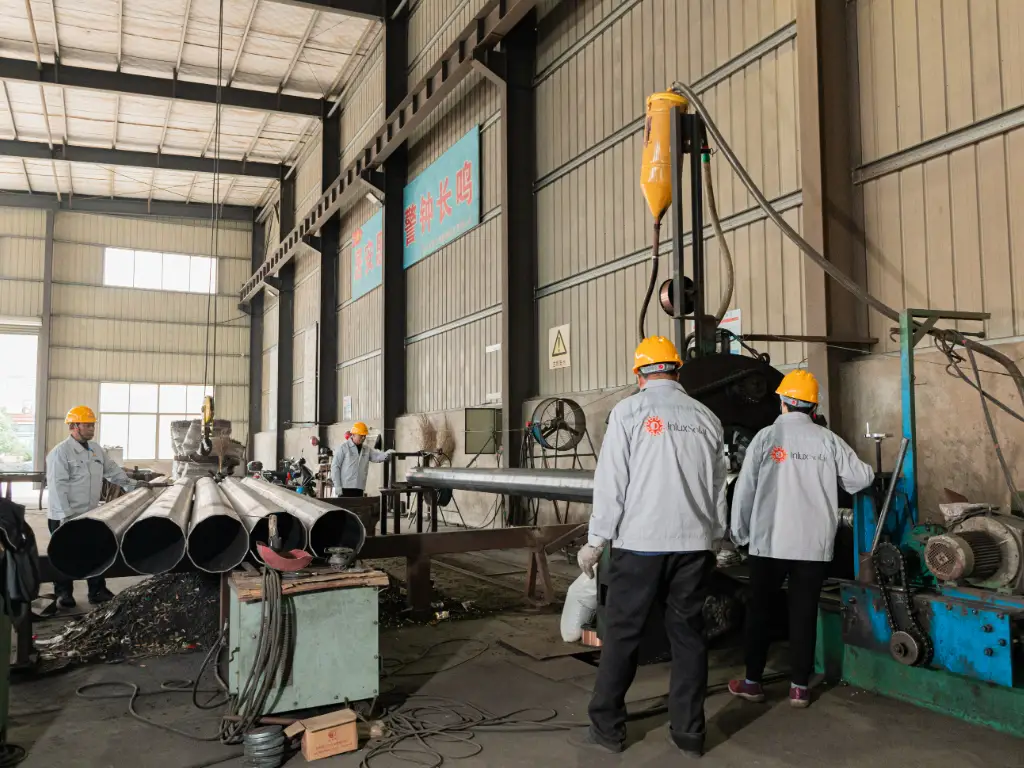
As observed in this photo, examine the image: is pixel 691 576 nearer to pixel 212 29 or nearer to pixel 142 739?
pixel 142 739

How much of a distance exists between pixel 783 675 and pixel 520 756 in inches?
63.1

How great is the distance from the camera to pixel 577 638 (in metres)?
4.54

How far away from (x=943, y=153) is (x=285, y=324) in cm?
1708

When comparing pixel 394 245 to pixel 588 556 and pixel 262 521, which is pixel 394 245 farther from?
pixel 588 556

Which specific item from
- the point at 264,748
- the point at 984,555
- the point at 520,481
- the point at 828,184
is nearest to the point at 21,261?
the point at 520,481

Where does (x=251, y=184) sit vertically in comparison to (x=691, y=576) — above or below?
above

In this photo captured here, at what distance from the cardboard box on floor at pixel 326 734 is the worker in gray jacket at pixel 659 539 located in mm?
903

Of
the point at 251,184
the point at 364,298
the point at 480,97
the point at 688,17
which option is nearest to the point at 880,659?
the point at 688,17

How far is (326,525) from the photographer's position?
12.8 feet

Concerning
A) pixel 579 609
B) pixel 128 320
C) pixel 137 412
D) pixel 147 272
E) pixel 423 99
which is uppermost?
pixel 423 99

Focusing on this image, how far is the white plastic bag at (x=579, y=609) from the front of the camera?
442 cm

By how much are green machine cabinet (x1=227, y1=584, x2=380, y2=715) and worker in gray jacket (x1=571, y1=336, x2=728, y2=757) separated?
962mm

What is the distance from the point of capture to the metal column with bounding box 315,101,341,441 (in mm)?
16750

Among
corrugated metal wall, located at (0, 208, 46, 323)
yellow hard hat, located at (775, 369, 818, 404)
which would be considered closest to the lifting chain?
yellow hard hat, located at (775, 369, 818, 404)
